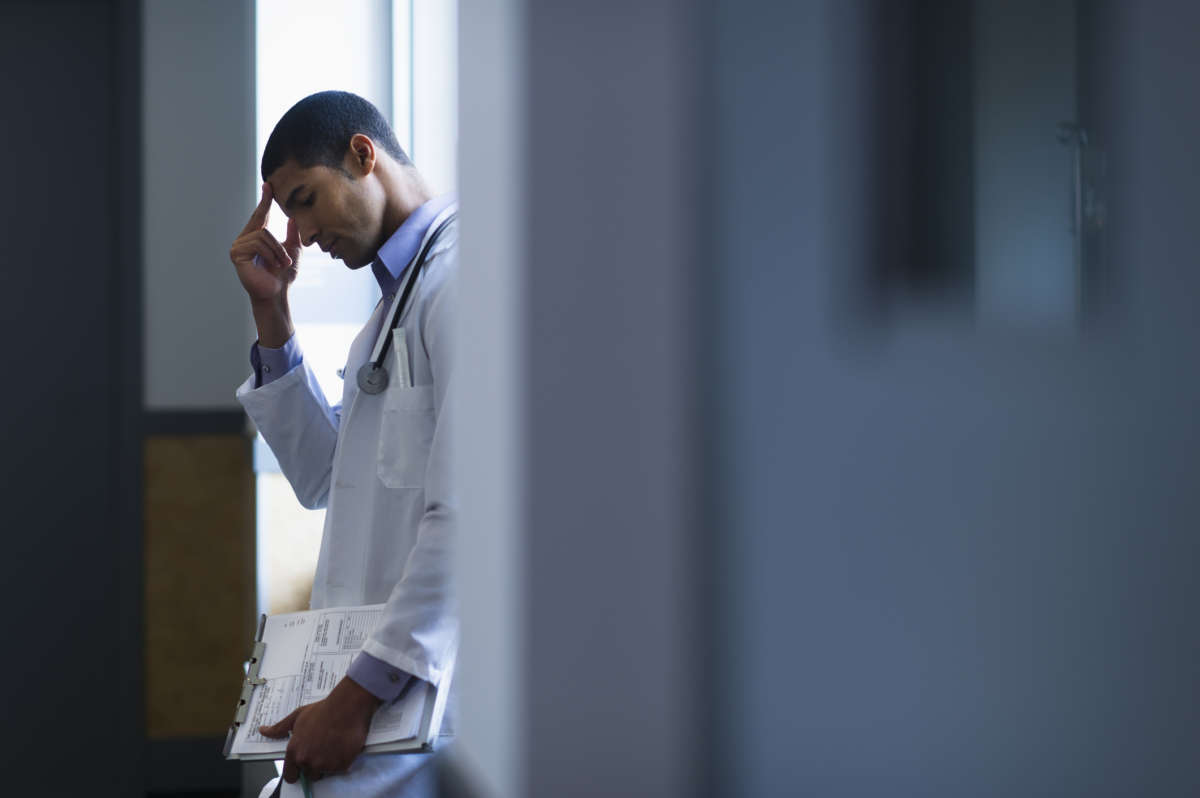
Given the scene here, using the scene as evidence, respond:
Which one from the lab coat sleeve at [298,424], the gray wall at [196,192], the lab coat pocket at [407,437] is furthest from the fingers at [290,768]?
the gray wall at [196,192]

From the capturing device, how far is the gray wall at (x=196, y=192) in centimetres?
237

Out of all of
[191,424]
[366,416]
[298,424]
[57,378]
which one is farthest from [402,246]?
[57,378]

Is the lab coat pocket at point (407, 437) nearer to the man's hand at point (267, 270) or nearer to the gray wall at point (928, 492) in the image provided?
the man's hand at point (267, 270)

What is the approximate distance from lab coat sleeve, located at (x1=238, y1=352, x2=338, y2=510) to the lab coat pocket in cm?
34

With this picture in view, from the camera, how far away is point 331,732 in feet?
3.12

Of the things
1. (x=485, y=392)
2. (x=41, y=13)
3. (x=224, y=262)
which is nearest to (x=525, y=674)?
(x=485, y=392)

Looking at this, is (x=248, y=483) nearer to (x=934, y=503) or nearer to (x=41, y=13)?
(x=41, y=13)

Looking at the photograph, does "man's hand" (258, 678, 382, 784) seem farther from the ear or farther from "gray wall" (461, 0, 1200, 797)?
the ear

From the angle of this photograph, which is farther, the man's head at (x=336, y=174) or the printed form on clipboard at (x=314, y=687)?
the man's head at (x=336, y=174)

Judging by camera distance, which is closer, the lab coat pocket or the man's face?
the lab coat pocket

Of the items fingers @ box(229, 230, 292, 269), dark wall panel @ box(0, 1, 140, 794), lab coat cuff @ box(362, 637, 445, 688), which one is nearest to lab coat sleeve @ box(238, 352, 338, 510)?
fingers @ box(229, 230, 292, 269)

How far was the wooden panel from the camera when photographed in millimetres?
→ 2404

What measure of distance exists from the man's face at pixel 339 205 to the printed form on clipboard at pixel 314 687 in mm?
521

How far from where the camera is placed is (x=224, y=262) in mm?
2412
